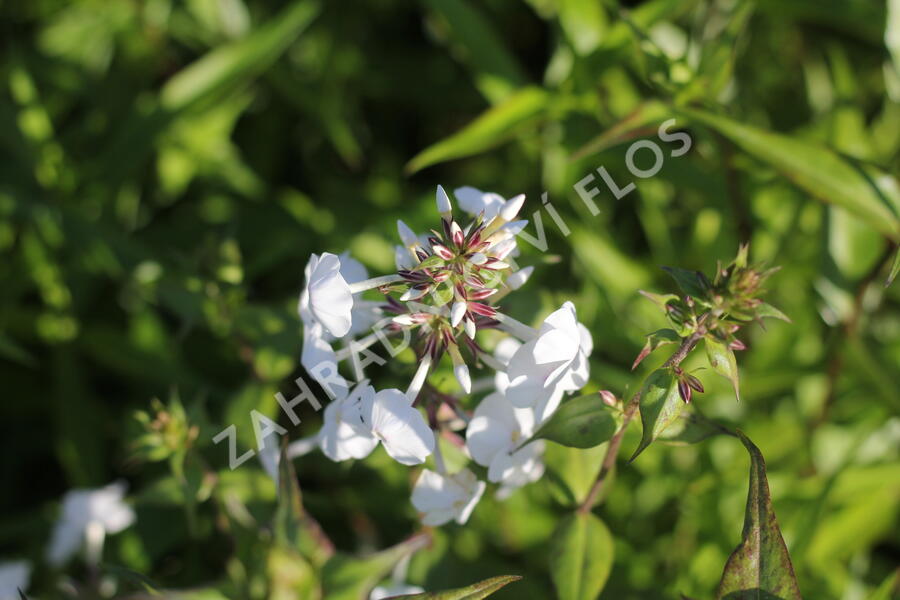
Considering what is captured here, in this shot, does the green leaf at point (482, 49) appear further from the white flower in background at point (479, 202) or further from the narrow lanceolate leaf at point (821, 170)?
the white flower in background at point (479, 202)

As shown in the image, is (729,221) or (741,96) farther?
(741,96)

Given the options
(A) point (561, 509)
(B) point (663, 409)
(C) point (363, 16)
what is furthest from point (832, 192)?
(C) point (363, 16)

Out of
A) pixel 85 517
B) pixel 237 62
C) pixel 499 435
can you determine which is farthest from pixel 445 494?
pixel 237 62

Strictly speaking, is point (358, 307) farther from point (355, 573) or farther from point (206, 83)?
point (206, 83)

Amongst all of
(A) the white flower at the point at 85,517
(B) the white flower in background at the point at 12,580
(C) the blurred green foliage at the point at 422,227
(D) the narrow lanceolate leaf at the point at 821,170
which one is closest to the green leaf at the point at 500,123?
(C) the blurred green foliage at the point at 422,227

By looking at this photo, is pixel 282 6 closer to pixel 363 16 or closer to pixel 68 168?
pixel 363 16
